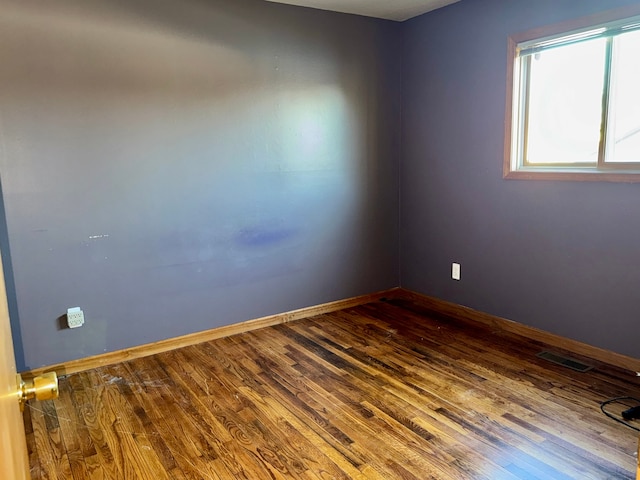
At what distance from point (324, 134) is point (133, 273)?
5.80 ft

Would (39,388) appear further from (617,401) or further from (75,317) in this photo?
(617,401)

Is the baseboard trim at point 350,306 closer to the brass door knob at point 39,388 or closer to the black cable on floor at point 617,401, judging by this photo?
the black cable on floor at point 617,401

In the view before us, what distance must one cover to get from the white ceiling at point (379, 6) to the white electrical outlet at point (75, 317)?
97.9 inches

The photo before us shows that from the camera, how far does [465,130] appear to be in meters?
3.50

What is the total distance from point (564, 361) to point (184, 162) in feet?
9.02

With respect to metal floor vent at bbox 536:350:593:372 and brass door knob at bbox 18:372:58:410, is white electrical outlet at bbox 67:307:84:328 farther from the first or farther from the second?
metal floor vent at bbox 536:350:593:372

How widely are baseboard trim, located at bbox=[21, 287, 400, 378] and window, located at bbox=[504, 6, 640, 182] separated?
1.65 meters

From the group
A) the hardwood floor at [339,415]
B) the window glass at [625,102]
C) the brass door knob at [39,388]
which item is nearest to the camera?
the brass door knob at [39,388]

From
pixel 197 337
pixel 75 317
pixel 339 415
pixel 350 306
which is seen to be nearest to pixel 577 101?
pixel 350 306

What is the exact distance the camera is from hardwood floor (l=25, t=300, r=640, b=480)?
76.5 inches

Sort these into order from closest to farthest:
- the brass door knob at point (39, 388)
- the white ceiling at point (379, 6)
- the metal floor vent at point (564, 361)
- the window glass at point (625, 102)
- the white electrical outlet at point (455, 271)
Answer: the brass door knob at point (39, 388) → the window glass at point (625, 102) → the metal floor vent at point (564, 361) → the white ceiling at point (379, 6) → the white electrical outlet at point (455, 271)

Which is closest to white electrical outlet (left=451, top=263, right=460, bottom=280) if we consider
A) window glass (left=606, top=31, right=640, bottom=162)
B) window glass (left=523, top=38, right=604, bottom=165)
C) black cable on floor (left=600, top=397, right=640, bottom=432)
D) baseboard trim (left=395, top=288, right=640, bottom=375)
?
baseboard trim (left=395, top=288, right=640, bottom=375)

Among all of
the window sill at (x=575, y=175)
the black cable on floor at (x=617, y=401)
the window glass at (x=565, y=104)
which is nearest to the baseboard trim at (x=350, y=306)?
the black cable on floor at (x=617, y=401)

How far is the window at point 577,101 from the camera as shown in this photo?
8.63 feet
